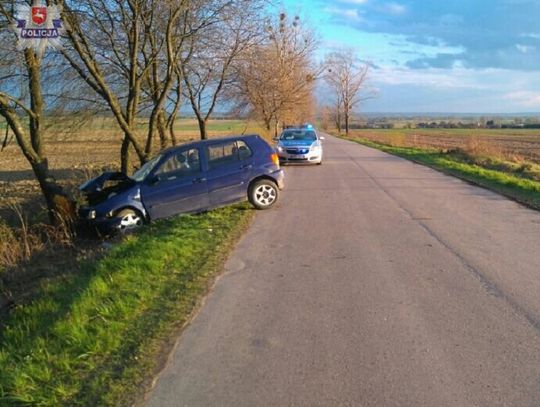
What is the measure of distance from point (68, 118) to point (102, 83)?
389 centimetres

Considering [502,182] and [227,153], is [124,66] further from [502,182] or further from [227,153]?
[502,182]

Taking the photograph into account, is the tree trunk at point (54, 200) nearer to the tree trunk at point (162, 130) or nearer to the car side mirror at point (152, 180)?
the car side mirror at point (152, 180)

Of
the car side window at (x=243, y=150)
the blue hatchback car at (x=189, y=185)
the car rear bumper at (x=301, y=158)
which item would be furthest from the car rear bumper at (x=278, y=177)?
the car rear bumper at (x=301, y=158)

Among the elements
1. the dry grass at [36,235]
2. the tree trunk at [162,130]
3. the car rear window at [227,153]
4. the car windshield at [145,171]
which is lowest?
the dry grass at [36,235]

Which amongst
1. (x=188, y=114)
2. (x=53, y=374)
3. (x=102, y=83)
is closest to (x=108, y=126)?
(x=102, y=83)

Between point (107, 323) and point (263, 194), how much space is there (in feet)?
21.9

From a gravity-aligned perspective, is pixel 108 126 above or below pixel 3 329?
above

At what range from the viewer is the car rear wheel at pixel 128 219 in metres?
10.2

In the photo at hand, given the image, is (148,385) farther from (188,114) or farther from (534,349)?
(188,114)

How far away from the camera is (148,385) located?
3.72m

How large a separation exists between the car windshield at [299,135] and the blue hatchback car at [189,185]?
11.5 metres

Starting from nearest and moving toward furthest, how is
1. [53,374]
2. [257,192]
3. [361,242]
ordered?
[53,374] → [361,242] → [257,192]

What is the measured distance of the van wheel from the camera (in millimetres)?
11219

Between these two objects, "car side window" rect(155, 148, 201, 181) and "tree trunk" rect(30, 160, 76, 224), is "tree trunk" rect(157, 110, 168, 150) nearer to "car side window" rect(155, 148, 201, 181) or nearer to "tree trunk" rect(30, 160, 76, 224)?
"tree trunk" rect(30, 160, 76, 224)
